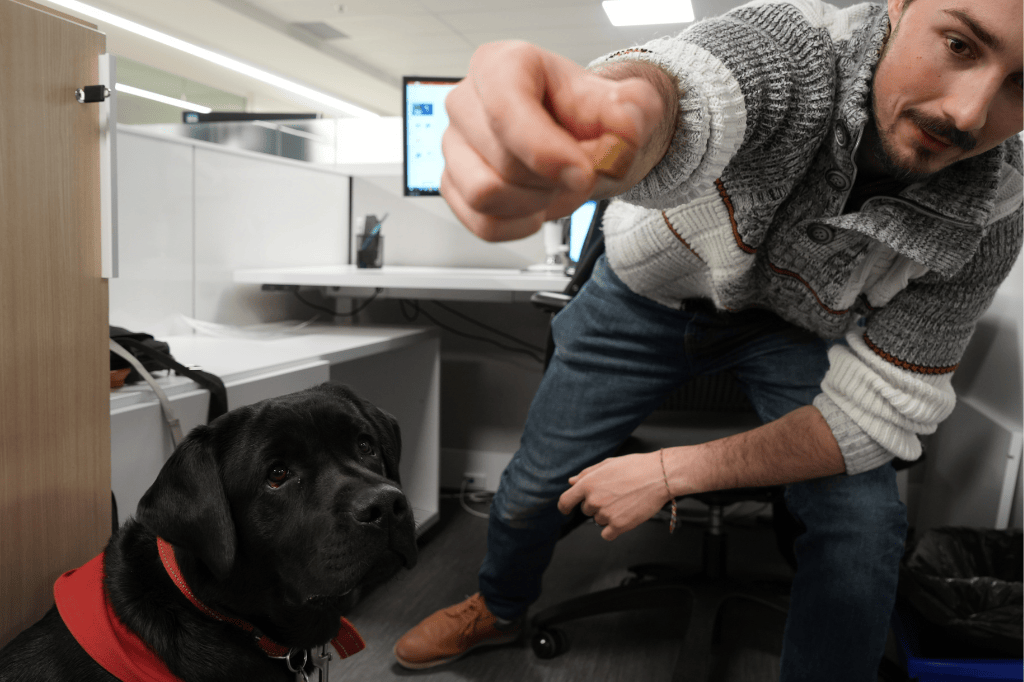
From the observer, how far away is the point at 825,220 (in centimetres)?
75

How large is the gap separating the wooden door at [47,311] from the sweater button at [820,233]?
840mm

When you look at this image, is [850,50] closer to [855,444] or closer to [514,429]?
[855,444]

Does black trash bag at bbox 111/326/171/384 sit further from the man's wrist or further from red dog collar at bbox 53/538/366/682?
the man's wrist

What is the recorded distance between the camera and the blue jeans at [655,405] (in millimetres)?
939

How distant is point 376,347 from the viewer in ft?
5.46

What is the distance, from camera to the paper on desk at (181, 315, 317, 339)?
1.68 meters

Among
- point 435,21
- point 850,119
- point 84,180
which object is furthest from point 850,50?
point 435,21

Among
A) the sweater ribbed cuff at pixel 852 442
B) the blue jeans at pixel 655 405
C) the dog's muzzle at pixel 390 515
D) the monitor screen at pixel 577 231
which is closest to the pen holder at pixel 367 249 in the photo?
the monitor screen at pixel 577 231

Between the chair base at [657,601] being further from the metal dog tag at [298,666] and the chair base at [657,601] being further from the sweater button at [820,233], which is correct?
the sweater button at [820,233]

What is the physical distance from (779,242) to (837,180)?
113mm

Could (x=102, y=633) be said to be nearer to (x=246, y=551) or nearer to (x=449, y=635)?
(x=246, y=551)

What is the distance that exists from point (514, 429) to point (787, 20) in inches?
72.3

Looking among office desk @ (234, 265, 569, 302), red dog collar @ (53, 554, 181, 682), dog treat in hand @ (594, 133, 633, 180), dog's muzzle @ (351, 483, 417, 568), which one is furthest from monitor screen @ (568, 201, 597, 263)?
dog treat in hand @ (594, 133, 633, 180)

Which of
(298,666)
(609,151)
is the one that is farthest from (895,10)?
(298,666)
